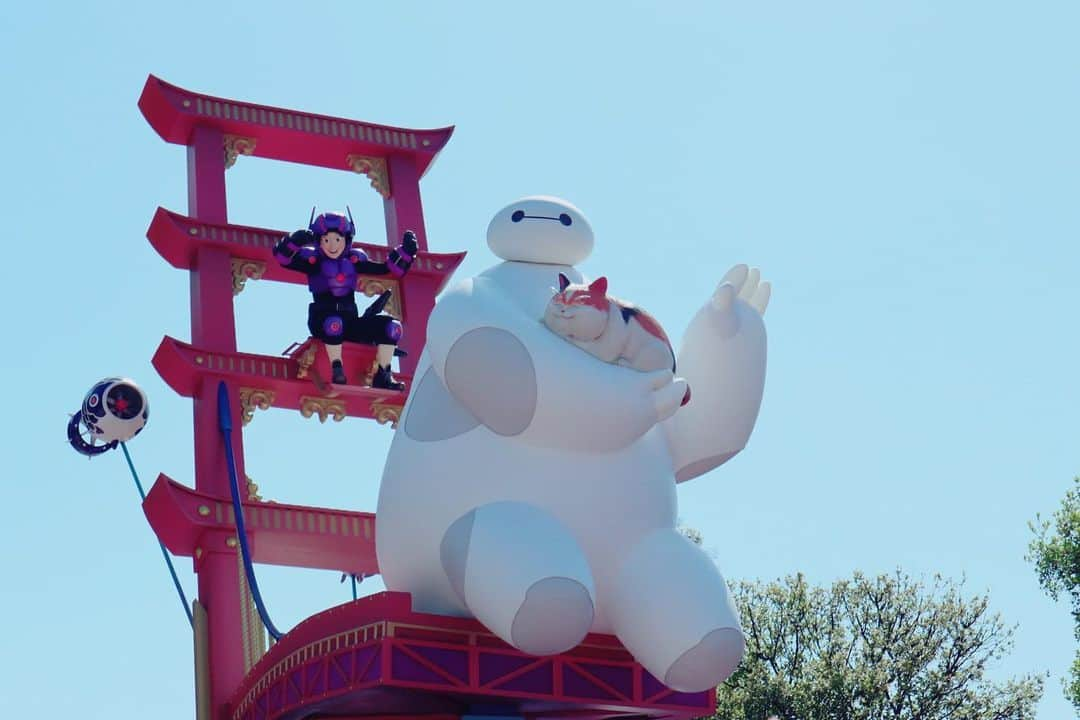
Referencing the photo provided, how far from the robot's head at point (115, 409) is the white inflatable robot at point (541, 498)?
16.1ft

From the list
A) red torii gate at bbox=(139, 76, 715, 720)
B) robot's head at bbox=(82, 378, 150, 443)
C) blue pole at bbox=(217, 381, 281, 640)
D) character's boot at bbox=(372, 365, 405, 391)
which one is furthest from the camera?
character's boot at bbox=(372, 365, 405, 391)

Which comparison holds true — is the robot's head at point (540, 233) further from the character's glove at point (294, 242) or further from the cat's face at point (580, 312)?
the character's glove at point (294, 242)

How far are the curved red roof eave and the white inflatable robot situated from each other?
7.12m

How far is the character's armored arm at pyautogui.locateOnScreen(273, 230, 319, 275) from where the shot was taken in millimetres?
17234

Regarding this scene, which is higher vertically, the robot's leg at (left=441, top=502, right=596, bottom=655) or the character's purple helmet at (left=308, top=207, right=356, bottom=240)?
the character's purple helmet at (left=308, top=207, right=356, bottom=240)

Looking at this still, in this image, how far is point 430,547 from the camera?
43.0ft

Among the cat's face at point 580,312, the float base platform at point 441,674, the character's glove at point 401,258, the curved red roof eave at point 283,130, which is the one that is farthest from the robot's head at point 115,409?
the cat's face at point 580,312

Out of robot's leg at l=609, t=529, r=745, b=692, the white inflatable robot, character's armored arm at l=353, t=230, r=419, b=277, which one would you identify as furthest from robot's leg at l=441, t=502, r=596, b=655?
character's armored arm at l=353, t=230, r=419, b=277

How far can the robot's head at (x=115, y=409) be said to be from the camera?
1784 centimetres

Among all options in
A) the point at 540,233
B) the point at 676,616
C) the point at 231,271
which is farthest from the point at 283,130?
the point at 676,616

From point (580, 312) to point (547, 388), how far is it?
0.59 meters

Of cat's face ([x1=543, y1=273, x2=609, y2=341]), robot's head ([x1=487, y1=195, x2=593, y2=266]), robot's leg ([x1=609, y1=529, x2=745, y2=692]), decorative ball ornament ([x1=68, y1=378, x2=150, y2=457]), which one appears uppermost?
decorative ball ornament ([x1=68, y1=378, x2=150, y2=457])

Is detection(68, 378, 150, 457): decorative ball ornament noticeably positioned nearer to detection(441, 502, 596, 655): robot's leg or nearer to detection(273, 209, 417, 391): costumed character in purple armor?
detection(273, 209, 417, 391): costumed character in purple armor

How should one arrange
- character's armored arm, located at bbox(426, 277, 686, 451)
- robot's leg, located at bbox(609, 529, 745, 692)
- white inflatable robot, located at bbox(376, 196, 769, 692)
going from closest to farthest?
white inflatable robot, located at bbox(376, 196, 769, 692)
robot's leg, located at bbox(609, 529, 745, 692)
character's armored arm, located at bbox(426, 277, 686, 451)
